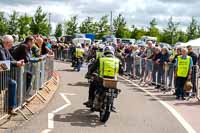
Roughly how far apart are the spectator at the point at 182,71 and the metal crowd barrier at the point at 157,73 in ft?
1.01

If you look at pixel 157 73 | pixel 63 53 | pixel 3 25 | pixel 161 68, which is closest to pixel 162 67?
pixel 161 68

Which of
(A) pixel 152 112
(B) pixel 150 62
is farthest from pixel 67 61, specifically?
(A) pixel 152 112

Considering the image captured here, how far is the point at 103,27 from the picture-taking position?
84.8 m

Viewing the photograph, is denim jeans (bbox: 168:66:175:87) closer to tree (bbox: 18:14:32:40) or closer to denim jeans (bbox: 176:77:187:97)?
denim jeans (bbox: 176:77:187:97)

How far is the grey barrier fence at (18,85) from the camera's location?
10617mm

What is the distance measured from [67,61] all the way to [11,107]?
3232cm

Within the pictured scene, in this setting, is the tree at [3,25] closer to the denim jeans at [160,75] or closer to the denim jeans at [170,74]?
the denim jeans at [160,75]

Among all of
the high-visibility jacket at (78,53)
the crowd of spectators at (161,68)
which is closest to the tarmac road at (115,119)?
the crowd of spectators at (161,68)

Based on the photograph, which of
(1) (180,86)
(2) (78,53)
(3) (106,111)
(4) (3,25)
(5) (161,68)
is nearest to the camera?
(3) (106,111)

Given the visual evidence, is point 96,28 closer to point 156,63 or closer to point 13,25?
point 13,25

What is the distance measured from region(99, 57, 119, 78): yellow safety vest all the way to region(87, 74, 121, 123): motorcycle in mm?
375

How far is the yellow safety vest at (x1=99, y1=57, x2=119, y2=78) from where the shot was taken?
40.1 ft

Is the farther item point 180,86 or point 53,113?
point 180,86

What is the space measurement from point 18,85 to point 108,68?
83.7 inches
